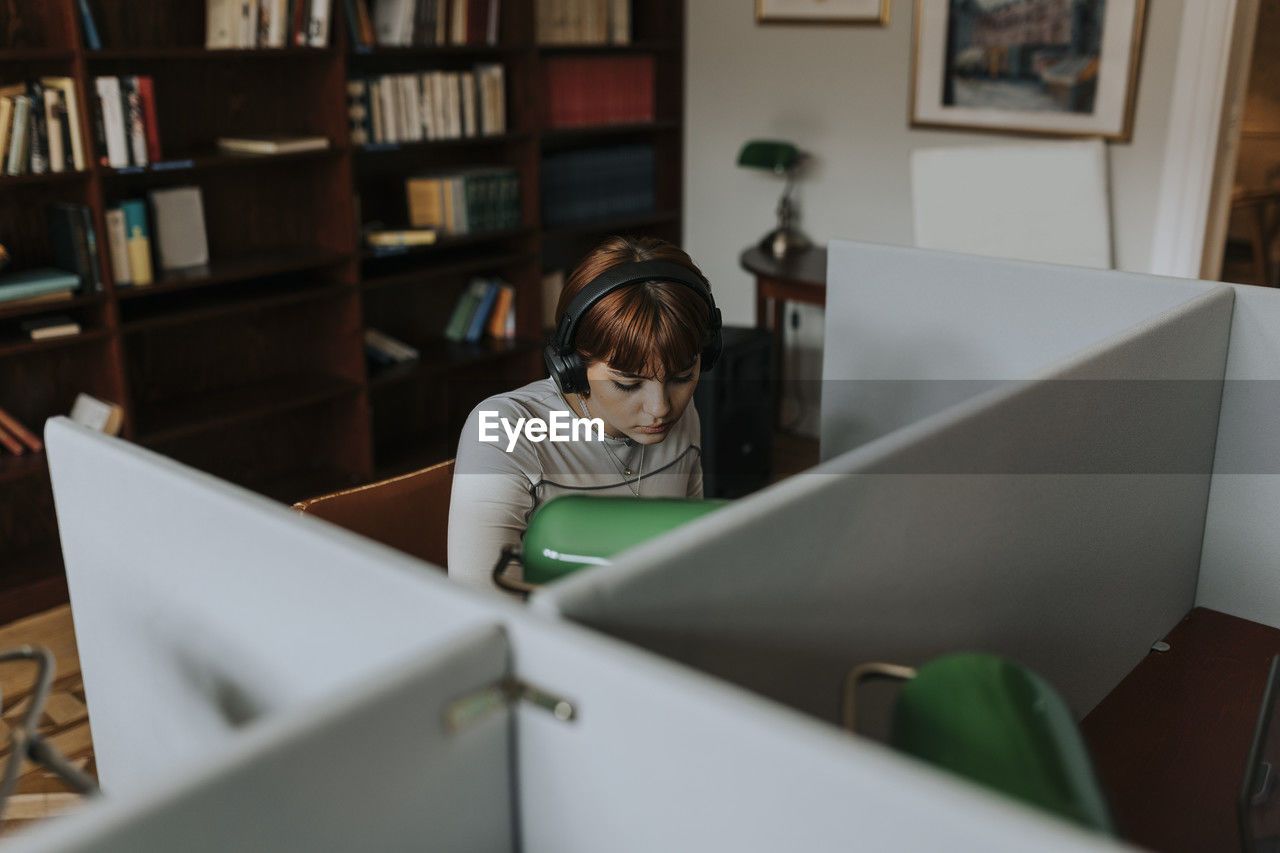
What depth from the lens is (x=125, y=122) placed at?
2.88 meters

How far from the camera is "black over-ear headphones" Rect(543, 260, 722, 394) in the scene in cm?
149

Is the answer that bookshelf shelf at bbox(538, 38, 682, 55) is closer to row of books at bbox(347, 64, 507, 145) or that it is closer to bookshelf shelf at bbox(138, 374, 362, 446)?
row of books at bbox(347, 64, 507, 145)

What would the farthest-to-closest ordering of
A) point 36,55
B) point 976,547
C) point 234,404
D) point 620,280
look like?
point 234,404, point 36,55, point 620,280, point 976,547

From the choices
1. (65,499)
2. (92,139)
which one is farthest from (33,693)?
(92,139)

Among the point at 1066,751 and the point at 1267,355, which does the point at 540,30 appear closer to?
the point at 1267,355

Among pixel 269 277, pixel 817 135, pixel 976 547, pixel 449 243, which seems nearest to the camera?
pixel 976 547

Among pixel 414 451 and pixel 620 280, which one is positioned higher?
pixel 620 280

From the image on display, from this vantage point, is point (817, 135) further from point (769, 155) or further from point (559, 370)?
point (559, 370)

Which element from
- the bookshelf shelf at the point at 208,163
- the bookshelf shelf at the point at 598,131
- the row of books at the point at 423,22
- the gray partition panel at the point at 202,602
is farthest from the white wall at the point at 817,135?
the gray partition panel at the point at 202,602

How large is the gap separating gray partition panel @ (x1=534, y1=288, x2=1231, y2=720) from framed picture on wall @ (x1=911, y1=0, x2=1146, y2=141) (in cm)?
212

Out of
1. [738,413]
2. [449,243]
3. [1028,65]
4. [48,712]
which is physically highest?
[1028,65]

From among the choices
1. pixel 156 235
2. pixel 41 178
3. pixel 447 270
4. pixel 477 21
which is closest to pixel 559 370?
pixel 41 178

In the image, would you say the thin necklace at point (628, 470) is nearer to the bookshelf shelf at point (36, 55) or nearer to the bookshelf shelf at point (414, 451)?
the bookshelf shelf at point (36, 55)

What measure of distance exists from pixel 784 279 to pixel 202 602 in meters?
2.93
